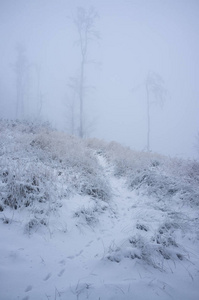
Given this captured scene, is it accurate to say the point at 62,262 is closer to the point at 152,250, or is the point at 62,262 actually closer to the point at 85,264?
the point at 85,264

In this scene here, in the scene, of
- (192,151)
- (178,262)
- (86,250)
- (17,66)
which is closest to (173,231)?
(178,262)

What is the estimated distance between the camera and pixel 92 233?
3.46 meters

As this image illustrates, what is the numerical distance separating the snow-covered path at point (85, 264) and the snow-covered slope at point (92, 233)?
0.01 meters

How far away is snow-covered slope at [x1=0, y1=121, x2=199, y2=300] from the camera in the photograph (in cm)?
213

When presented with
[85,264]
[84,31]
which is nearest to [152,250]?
[85,264]

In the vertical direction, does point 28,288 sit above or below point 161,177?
below

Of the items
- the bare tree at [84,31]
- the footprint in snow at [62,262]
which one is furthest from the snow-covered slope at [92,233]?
the bare tree at [84,31]

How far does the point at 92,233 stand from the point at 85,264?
0.83 metres

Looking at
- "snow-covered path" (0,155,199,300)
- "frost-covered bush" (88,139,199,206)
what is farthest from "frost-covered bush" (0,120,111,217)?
"frost-covered bush" (88,139,199,206)

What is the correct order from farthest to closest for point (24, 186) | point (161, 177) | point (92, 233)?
point (161, 177), point (24, 186), point (92, 233)

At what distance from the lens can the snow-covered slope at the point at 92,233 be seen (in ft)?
6.98

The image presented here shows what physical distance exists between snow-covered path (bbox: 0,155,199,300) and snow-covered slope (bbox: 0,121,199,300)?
0.01 metres

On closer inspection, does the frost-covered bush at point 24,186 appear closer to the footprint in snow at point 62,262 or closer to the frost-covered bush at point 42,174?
the frost-covered bush at point 42,174

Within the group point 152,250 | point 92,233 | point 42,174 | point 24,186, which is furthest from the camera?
point 42,174
